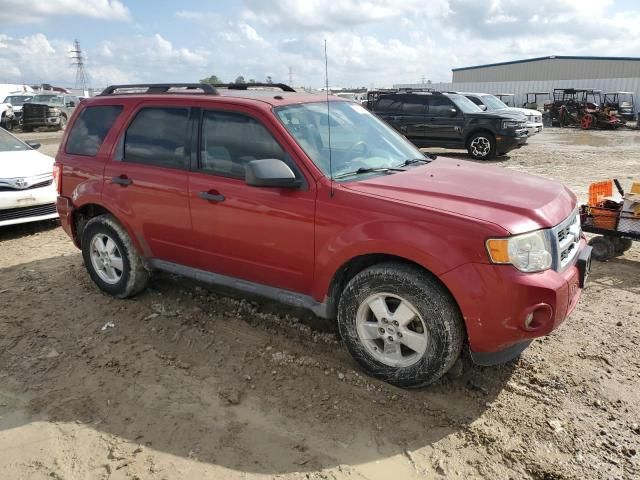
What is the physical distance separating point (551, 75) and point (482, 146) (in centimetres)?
4462

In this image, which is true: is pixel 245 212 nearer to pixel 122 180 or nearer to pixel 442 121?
pixel 122 180

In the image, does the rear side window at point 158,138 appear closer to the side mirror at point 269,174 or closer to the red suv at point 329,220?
the red suv at point 329,220

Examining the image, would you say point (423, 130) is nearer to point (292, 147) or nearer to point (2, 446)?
point (292, 147)

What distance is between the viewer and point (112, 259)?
4.59 meters

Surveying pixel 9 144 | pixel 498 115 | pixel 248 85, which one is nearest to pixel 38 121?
pixel 9 144

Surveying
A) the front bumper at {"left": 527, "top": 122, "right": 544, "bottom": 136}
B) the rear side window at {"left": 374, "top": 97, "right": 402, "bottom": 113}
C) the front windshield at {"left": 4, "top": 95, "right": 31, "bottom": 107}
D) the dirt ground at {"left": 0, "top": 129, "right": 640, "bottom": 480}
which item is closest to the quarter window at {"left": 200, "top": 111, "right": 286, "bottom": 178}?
the dirt ground at {"left": 0, "top": 129, "right": 640, "bottom": 480}

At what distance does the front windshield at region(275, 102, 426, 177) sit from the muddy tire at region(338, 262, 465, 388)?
827 millimetres

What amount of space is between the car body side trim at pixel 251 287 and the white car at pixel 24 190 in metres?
3.47

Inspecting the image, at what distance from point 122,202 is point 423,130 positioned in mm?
11119

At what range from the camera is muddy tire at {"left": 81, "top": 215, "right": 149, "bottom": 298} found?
4480 millimetres

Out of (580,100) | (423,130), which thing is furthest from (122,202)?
(580,100)

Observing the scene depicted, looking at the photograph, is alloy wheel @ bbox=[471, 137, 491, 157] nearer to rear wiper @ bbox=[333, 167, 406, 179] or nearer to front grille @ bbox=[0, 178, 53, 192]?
front grille @ bbox=[0, 178, 53, 192]

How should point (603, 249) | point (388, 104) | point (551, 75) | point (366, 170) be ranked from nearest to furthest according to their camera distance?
point (366, 170) < point (603, 249) < point (388, 104) < point (551, 75)

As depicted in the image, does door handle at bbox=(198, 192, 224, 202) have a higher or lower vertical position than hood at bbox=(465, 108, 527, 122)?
lower
